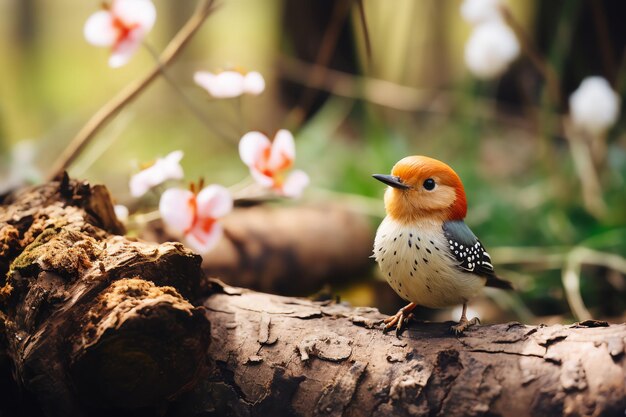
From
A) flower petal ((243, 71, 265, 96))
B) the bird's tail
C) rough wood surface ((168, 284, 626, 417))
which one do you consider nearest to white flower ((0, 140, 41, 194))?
flower petal ((243, 71, 265, 96))

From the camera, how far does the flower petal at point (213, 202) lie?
1.63 meters

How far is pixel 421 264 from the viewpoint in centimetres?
133

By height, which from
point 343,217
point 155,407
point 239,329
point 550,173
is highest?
point 550,173

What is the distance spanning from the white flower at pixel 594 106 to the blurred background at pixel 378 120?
183 millimetres

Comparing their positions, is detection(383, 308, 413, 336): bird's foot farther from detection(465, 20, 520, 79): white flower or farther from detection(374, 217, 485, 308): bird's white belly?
detection(465, 20, 520, 79): white flower

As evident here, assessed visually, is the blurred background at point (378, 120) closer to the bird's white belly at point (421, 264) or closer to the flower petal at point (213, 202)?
the flower petal at point (213, 202)

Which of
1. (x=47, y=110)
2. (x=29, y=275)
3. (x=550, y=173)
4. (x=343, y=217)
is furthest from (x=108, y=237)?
(x=47, y=110)

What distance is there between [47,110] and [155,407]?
4.77 metres

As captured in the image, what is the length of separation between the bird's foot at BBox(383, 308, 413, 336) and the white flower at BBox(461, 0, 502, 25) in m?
1.63

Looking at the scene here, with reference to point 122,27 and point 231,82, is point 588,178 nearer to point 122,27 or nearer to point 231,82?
point 231,82

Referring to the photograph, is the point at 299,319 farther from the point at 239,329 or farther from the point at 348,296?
the point at 348,296

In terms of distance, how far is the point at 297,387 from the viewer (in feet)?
4.21

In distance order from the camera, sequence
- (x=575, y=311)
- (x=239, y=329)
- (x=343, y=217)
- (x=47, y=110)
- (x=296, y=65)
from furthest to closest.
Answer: (x=47, y=110), (x=296, y=65), (x=343, y=217), (x=575, y=311), (x=239, y=329)

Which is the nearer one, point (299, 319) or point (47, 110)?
point (299, 319)
